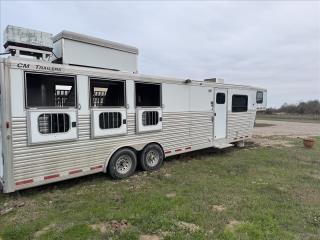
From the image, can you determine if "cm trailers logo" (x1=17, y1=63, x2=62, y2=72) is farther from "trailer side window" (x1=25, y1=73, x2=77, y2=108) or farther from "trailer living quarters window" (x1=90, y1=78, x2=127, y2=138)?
"trailer living quarters window" (x1=90, y1=78, x2=127, y2=138)

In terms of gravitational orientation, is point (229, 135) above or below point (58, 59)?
below

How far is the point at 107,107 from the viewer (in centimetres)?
548

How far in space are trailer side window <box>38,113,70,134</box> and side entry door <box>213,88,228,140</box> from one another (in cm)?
510

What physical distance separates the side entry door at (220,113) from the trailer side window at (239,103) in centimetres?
50

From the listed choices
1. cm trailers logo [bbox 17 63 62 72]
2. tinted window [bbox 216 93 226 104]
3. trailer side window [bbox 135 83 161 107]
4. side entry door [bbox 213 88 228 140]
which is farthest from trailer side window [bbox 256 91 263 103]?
cm trailers logo [bbox 17 63 62 72]

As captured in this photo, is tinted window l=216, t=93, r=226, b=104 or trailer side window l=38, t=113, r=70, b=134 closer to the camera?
trailer side window l=38, t=113, r=70, b=134

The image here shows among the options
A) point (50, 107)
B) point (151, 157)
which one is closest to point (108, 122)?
point (50, 107)

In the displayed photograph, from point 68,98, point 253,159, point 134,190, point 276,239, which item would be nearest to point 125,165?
point 134,190

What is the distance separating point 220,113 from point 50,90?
18.7ft

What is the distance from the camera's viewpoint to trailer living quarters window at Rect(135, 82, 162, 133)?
611 cm

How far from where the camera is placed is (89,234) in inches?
135

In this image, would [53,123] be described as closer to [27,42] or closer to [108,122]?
[108,122]

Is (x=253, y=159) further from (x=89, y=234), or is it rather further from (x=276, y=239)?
(x=89, y=234)

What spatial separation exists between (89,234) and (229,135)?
22.0ft
